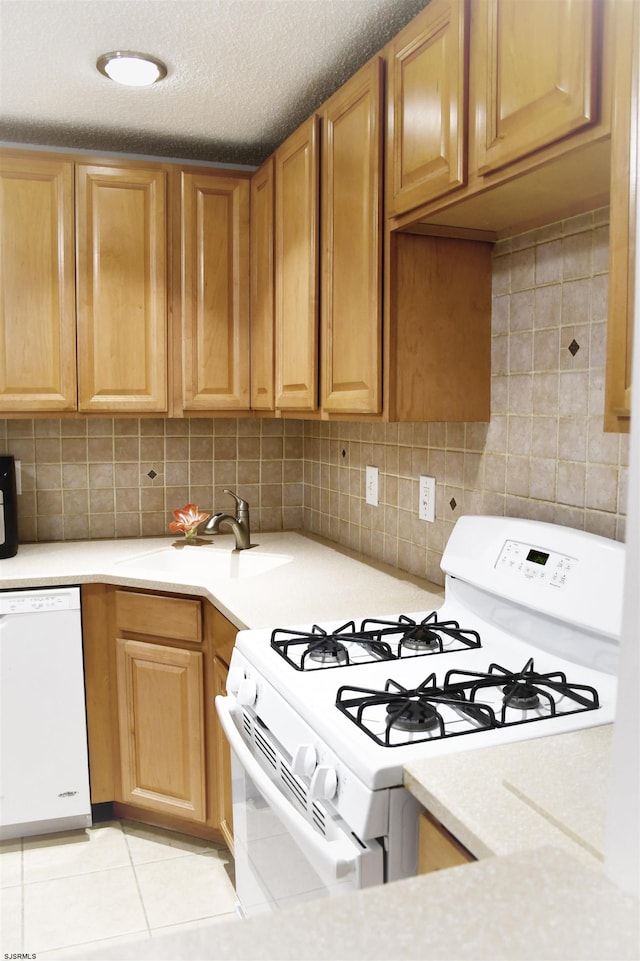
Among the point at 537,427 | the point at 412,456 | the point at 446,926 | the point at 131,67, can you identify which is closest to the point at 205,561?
the point at 412,456

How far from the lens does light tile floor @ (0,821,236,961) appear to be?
2045 mm

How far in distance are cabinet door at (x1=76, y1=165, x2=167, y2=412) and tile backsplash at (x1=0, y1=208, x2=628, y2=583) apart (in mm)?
343

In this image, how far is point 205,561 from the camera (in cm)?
281

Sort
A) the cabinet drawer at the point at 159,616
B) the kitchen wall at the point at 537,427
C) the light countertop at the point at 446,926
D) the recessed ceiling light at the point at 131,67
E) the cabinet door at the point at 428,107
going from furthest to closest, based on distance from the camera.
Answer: the cabinet drawer at the point at 159,616, the recessed ceiling light at the point at 131,67, the kitchen wall at the point at 537,427, the cabinet door at the point at 428,107, the light countertop at the point at 446,926

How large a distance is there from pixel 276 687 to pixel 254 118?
1878mm

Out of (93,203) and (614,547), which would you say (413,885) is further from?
(93,203)

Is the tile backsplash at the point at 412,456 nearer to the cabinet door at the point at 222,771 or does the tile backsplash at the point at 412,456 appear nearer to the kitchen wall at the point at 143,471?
the kitchen wall at the point at 143,471

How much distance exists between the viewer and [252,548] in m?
2.80

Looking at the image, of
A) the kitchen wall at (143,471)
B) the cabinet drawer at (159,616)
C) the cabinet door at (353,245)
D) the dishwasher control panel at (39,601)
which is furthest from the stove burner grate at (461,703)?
the kitchen wall at (143,471)

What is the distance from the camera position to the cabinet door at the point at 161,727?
2.35m

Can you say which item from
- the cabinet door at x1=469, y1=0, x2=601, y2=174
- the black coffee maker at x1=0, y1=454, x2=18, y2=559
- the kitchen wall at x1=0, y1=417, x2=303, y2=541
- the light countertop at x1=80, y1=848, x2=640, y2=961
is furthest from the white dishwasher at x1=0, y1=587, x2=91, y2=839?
the light countertop at x1=80, y1=848, x2=640, y2=961

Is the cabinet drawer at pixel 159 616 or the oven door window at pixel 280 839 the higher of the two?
the cabinet drawer at pixel 159 616

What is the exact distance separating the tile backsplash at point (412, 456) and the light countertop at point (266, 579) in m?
0.11

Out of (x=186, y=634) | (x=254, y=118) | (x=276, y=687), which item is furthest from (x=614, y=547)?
(x=254, y=118)
